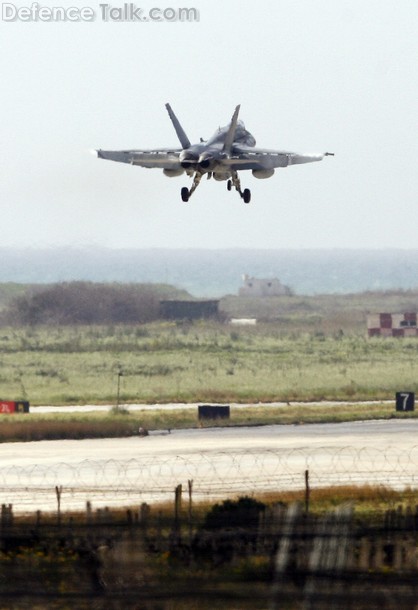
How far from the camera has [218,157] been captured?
64.1m

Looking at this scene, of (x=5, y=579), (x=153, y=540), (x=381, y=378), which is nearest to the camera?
(x=5, y=579)

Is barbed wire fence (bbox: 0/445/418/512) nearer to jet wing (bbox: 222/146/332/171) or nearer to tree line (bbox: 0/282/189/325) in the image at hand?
jet wing (bbox: 222/146/332/171)

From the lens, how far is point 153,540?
3884cm

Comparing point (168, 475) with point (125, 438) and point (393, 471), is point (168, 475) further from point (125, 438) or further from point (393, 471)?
point (125, 438)

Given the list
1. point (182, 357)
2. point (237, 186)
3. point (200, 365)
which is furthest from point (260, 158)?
point (182, 357)

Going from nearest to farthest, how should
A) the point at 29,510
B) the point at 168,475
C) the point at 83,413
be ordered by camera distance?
the point at 29,510 < the point at 168,475 < the point at 83,413

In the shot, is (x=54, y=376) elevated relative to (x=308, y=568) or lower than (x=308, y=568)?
elevated

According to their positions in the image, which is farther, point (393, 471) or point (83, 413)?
point (83, 413)

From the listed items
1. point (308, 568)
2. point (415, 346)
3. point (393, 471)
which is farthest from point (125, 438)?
point (415, 346)

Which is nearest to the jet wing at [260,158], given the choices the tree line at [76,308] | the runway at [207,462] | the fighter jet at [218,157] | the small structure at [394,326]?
the fighter jet at [218,157]

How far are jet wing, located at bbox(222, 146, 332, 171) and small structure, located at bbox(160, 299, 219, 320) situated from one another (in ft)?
382

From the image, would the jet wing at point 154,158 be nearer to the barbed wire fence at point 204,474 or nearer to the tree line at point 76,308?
the barbed wire fence at point 204,474

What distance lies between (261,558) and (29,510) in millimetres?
12136

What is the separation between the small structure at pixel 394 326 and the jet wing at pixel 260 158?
8239 centimetres
